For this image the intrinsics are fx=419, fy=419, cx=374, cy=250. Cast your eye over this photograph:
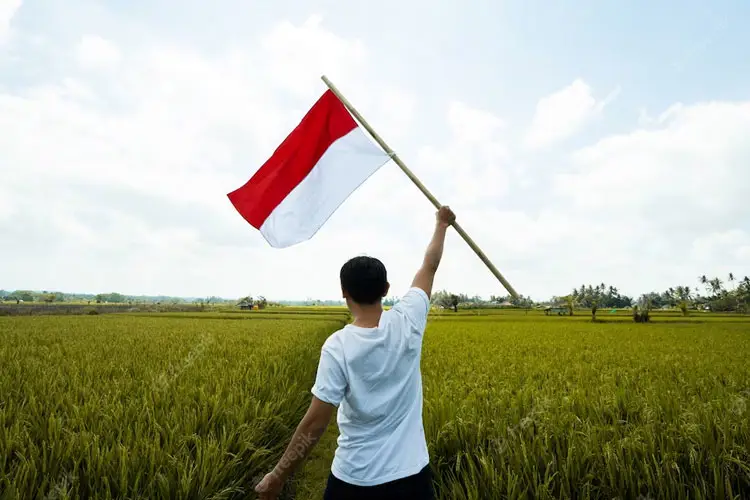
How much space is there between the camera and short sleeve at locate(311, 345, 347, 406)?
1659mm

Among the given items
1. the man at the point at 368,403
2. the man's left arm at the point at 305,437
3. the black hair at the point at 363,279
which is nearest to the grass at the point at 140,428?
the man's left arm at the point at 305,437

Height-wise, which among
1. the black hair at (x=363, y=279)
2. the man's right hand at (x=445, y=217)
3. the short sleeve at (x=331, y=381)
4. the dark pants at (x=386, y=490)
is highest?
the man's right hand at (x=445, y=217)

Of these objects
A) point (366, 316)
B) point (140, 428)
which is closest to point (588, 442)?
point (366, 316)

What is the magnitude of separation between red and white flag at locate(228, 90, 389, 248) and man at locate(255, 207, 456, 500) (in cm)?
176

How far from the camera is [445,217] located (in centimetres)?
242

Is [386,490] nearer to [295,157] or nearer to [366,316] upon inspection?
[366,316]

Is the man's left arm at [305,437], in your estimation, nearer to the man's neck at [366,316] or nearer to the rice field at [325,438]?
the man's neck at [366,316]

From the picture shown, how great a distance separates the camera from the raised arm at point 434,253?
2.11 meters

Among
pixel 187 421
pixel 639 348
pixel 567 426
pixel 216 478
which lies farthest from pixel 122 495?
pixel 639 348

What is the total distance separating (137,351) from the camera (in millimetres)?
9047

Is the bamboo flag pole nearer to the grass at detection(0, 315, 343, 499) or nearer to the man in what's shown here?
the man

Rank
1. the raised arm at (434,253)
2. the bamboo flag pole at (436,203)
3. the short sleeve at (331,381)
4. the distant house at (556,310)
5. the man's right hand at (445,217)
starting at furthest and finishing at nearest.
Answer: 1. the distant house at (556,310)
2. the bamboo flag pole at (436,203)
3. the man's right hand at (445,217)
4. the raised arm at (434,253)
5. the short sleeve at (331,381)

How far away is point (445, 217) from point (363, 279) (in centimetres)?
87

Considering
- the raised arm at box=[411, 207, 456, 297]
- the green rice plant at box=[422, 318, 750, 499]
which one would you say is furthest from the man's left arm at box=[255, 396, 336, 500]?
the green rice plant at box=[422, 318, 750, 499]
